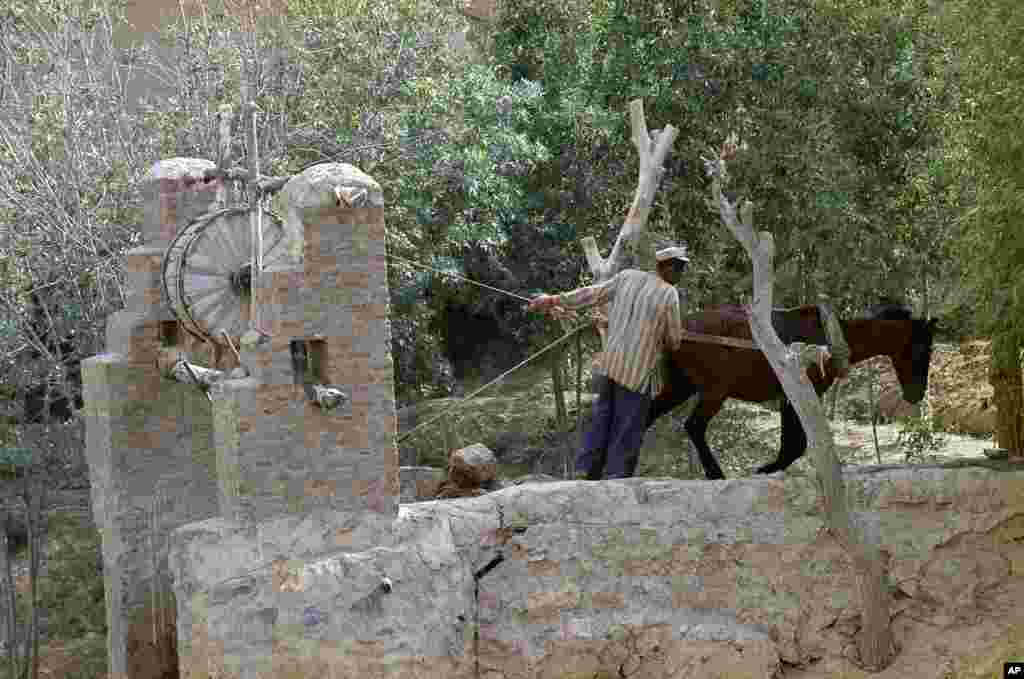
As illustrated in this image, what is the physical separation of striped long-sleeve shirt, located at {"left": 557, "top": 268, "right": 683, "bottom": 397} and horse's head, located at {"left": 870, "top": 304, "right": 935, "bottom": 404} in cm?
240

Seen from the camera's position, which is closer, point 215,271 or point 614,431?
point 215,271

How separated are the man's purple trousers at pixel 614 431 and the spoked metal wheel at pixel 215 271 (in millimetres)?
2396

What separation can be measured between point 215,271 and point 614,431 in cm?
283

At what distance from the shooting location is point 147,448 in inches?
495

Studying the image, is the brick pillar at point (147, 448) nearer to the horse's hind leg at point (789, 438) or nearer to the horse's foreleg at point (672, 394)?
the horse's foreleg at point (672, 394)

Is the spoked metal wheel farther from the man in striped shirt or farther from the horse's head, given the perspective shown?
the horse's head

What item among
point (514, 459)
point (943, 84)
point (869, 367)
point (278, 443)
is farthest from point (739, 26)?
point (278, 443)

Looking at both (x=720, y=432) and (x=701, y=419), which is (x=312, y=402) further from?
(x=720, y=432)

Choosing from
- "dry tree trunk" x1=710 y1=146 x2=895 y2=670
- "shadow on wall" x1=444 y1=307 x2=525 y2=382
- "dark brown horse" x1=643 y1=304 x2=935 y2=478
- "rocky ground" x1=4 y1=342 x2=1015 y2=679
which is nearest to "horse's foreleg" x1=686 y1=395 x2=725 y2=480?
"dark brown horse" x1=643 y1=304 x2=935 y2=478

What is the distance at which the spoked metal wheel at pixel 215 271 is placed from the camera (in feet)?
39.8

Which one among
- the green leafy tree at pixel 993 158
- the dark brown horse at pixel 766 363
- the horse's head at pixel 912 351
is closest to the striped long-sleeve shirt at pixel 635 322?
the dark brown horse at pixel 766 363

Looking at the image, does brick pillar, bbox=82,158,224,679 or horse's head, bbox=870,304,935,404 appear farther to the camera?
horse's head, bbox=870,304,935,404

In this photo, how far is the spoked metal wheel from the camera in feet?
39.8

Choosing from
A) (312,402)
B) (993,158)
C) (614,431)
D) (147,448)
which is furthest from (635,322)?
(147,448)
